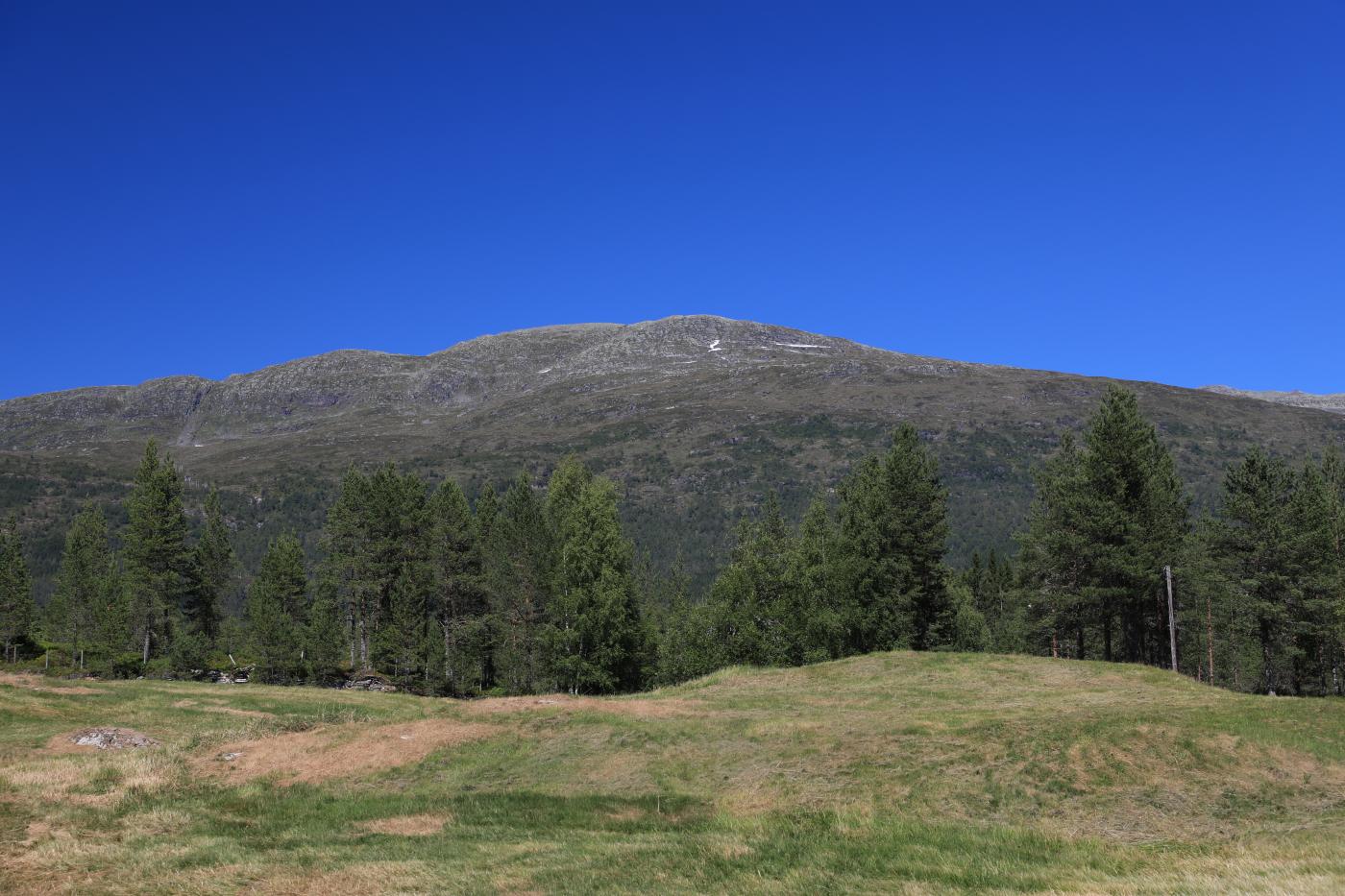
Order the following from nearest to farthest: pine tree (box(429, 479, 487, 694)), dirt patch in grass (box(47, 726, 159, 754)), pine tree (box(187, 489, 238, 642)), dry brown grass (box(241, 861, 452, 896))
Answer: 1. dry brown grass (box(241, 861, 452, 896))
2. dirt patch in grass (box(47, 726, 159, 754))
3. pine tree (box(429, 479, 487, 694))
4. pine tree (box(187, 489, 238, 642))

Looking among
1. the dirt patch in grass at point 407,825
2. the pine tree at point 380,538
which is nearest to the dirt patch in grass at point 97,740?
the dirt patch in grass at point 407,825

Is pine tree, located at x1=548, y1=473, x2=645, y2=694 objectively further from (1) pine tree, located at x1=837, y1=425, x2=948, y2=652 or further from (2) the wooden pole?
(2) the wooden pole

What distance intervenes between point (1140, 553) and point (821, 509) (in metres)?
22.7

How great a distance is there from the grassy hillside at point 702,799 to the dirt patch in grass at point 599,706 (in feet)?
0.74

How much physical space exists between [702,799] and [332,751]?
12.0 meters

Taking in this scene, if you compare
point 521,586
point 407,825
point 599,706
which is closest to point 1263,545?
point 599,706

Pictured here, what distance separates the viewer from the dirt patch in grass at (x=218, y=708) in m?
42.2

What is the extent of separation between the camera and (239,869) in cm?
1697

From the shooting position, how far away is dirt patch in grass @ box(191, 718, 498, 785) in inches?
1030

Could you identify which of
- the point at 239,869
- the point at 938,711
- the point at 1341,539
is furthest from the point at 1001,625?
the point at 239,869

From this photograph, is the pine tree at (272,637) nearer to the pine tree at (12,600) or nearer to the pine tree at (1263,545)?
the pine tree at (12,600)

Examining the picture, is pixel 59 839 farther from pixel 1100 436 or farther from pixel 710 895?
pixel 1100 436

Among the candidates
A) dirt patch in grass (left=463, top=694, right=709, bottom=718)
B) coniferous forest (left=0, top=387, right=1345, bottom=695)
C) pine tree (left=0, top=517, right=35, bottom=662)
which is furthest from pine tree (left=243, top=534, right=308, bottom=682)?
dirt patch in grass (left=463, top=694, right=709, bottom=718)

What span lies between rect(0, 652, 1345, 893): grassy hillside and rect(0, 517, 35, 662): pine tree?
168 feet
